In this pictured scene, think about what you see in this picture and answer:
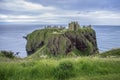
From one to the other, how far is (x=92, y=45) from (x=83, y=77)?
A: 470 ft

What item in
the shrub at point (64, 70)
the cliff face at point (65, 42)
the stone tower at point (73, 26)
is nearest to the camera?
the shrub at point (64, 70)

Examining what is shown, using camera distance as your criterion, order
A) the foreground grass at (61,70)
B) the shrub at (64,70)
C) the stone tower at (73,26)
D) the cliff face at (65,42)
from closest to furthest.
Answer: the foreground grass at (61,70) → the shrub at (64,70) → the cliff face at (65,42) → the stone tower at (73,26)

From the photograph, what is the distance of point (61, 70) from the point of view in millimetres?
14234

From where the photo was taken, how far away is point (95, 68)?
15180 millimetres

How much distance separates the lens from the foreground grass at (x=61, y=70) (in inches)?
547

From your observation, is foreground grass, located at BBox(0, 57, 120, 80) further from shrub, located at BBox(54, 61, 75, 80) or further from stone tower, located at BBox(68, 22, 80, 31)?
stone tower, located at BBox(68, 22, 80, 31)

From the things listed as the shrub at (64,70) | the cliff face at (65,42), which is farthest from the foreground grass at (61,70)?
the cliff face at (65,42)

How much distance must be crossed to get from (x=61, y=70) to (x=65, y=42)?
125 metres

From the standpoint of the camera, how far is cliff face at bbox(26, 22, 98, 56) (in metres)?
138

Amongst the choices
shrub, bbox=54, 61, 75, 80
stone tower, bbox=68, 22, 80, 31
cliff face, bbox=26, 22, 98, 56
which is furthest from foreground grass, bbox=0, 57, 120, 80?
stone tower, bbox=68, 22, 80, 31

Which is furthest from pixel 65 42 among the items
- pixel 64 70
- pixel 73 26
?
pixel 64 70

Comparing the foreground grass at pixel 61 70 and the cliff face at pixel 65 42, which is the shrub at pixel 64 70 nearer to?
the foreground grass at pixel 61 70

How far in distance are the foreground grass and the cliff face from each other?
374 ft

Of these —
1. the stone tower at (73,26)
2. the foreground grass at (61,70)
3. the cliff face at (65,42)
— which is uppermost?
the foreground grass at (61,70)
